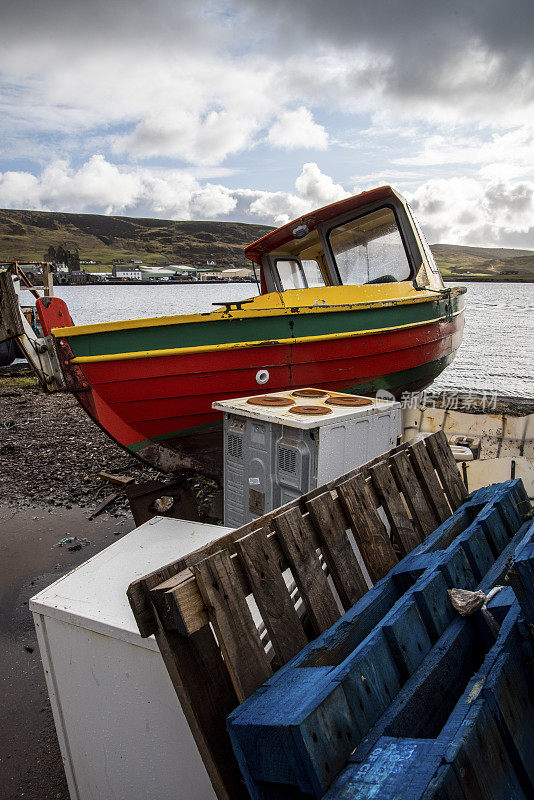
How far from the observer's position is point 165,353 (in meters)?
5.67

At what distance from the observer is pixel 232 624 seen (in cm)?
178

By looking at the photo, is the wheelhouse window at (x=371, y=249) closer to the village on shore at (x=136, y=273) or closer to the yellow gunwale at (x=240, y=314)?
the yellow gunwale at (x=240, y=314)

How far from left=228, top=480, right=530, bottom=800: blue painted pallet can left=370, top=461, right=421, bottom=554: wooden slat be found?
13.8 inches

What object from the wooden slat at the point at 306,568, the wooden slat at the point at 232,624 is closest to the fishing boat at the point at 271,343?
the wooden slat at the point at 306,568

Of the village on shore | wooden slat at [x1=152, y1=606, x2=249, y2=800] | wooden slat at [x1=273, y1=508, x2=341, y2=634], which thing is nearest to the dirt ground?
wooden slat at [x1=152, y1=606, x2=249, y2=800]

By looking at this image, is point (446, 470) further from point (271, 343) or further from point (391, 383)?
point (391, 383)

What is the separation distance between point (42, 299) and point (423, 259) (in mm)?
5751

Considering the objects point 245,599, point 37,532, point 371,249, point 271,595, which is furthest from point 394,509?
point 371,249

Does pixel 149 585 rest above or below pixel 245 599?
above

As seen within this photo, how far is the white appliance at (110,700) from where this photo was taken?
209cm

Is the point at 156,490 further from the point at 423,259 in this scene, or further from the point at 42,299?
the point at 423,259

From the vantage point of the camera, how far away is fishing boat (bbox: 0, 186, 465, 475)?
5645 mm

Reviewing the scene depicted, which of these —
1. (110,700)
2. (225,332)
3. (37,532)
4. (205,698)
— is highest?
(225,332)

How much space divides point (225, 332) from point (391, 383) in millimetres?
3130
